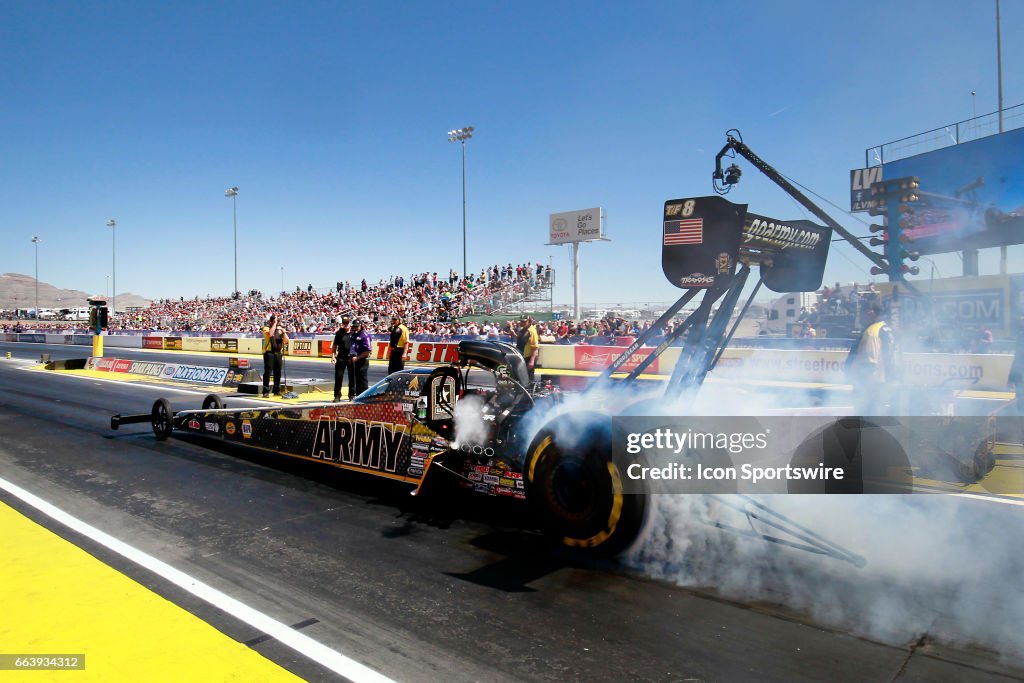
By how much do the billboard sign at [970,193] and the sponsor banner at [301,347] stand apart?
25.6 meters

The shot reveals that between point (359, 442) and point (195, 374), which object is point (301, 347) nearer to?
point (195, 374)

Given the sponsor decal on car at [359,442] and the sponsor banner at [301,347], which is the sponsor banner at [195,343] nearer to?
the sponsor banner at [301,347]

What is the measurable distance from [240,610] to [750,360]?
361 inches

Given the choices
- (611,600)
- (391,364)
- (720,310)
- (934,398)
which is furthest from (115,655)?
(391,364)

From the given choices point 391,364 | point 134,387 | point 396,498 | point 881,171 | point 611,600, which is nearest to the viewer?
point 611,600

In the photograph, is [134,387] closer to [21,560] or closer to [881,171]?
[21,560]

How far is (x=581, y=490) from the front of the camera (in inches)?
169

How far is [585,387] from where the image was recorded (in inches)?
207

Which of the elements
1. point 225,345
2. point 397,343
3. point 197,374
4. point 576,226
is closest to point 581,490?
point 397,343

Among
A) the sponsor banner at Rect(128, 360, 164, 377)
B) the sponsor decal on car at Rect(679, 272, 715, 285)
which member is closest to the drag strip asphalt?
the sponsor decal on car at Rect(679, 272, 715, 285)

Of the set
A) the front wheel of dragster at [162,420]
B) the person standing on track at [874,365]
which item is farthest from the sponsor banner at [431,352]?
the person standing on track at [874,365]

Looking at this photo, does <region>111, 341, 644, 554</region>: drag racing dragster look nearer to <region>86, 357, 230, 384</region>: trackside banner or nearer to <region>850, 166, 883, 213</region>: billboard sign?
<region>86, 357, 230, 384</region>: trackside banner

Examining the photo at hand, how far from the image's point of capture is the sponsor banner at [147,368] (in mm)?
19750

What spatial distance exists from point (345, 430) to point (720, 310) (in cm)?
377
